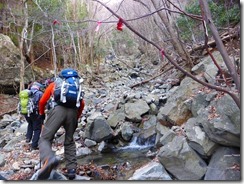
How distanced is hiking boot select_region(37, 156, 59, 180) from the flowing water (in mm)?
1193

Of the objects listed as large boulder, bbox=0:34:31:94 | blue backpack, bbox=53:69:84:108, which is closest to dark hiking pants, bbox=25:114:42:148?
blue backpack, bbox=53:69:84:108

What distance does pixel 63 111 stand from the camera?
401 cm

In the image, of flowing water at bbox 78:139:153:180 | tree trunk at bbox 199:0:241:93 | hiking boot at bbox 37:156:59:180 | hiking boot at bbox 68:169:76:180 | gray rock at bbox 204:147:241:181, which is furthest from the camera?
flowing water at bbox 78:139:153:180

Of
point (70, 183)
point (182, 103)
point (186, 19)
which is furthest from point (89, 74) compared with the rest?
point (70, 183)

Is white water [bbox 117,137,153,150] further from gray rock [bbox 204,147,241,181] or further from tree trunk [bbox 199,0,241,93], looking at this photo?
tree trunk [bbox 199,0,241,93]

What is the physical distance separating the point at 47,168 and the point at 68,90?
1061 mm

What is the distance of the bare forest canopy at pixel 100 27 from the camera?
4.70 meters

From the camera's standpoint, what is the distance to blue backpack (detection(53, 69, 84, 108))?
3863mm

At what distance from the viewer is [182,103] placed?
5438 mm

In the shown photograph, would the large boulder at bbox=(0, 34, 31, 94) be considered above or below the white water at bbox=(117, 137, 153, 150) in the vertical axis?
above

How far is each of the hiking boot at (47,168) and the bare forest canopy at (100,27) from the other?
71.0 inches

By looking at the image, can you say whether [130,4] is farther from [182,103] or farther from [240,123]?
[240,123]

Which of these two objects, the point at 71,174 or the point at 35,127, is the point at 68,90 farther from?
the point at 35,127

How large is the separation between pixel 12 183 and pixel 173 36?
543 centimetres
